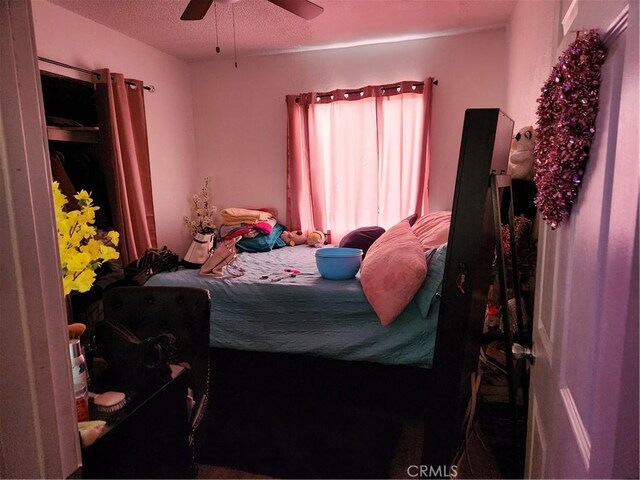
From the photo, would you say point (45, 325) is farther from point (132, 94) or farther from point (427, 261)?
point (132, 94)

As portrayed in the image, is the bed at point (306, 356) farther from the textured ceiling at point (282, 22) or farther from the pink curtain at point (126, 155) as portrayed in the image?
the textured ceiling at point (282, 22)

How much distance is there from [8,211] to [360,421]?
199 centimetres

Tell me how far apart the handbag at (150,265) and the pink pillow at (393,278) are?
158cm

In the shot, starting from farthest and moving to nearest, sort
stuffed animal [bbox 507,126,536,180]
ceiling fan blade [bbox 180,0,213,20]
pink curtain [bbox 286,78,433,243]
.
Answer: pink curtain [bbox 286,78,433,243] < ceiling fan blade [bbox 180,0,213,20] < stuffed animal [bbox 507,126,536,180]

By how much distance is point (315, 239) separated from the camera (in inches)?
159

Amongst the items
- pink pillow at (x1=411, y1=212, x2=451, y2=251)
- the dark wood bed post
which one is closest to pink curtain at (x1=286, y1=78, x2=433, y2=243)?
pink pillow at (x1=411, y1=212, x2=451, y2=251)

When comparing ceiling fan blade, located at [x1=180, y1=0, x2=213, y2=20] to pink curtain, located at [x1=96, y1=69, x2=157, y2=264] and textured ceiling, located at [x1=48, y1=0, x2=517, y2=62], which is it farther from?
pink curtain, located at [x1=96, y1=69, x2=157, y2=264]

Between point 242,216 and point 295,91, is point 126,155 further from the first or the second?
point 295,91

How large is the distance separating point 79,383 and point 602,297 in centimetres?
101

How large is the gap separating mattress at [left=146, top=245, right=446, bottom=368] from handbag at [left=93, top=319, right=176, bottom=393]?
1313 millimetres

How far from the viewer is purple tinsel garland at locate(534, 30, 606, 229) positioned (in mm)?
634

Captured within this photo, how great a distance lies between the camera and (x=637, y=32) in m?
0.44

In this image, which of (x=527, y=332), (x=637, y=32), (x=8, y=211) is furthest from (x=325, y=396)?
(x=637, y=32)

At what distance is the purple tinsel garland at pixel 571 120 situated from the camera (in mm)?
634
